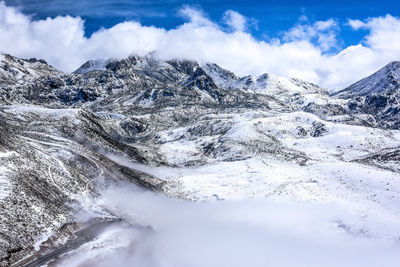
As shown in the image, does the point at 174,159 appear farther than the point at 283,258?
Yes

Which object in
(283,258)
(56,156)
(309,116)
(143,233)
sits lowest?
(283,258)

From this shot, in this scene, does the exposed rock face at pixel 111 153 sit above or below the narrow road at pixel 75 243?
above

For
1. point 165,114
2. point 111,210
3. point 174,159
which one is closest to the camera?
point 111,210

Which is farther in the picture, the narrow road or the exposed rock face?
the exposed rock face

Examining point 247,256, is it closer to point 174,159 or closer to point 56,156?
point 56,156

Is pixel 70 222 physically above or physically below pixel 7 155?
below

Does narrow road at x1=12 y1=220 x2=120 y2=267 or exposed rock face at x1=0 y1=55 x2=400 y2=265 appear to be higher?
exposed rock face at x1=0 y1=55 x2=400 y2=265

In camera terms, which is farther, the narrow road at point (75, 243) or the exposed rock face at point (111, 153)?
the exposed rock face at point (111, 153)

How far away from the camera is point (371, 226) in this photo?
117ft

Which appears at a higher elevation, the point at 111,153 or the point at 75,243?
the point at 111,153

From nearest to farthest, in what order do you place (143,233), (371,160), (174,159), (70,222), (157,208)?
(70,222) < (143,233) < (157,208) < (371,160) < (174,159)

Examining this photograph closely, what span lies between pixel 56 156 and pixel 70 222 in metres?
18.1

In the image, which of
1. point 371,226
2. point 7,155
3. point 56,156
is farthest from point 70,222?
point 371,226

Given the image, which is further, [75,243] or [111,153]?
[111,153]
